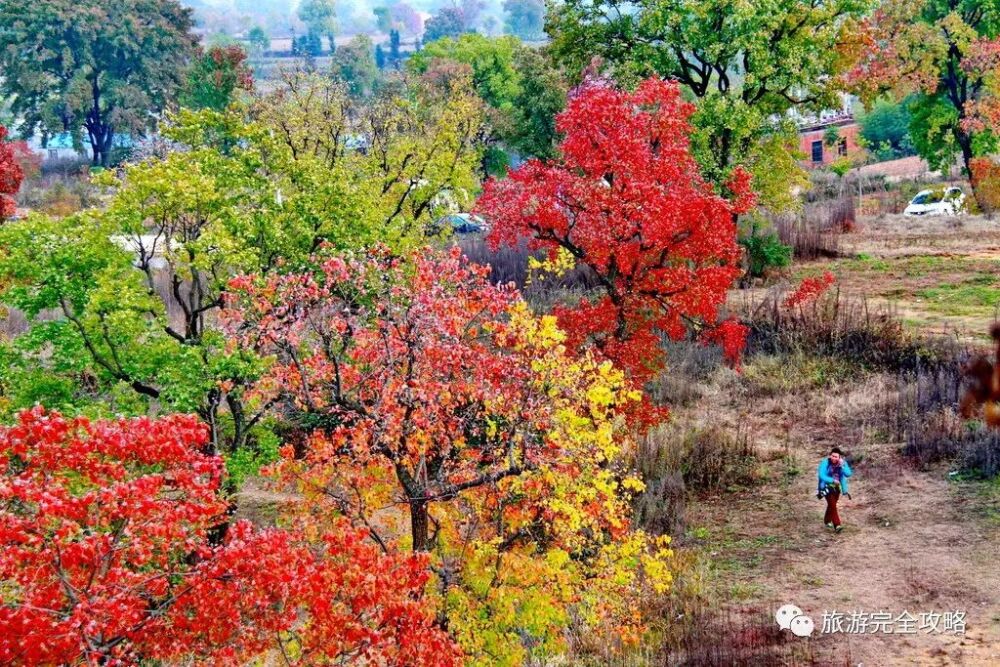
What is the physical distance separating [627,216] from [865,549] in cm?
711

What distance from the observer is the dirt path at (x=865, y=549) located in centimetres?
1296

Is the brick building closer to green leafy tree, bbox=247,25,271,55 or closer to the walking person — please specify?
the walking person

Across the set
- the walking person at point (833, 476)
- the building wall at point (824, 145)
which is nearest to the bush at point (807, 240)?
the walking person at point (833, 476)

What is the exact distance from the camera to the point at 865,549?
52.0 feet

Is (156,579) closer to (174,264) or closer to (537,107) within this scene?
(174,264)

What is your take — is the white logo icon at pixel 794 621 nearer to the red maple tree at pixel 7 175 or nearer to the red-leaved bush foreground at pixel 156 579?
the red-leaved bush foreground at pixel 156 579

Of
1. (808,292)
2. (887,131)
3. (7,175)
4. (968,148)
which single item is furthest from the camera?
(887,131)

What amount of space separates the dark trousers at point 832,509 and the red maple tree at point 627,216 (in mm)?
4212

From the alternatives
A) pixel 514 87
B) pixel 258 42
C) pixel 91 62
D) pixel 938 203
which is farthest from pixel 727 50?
pixel 258 42

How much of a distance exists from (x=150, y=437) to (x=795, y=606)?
9546 millimetres

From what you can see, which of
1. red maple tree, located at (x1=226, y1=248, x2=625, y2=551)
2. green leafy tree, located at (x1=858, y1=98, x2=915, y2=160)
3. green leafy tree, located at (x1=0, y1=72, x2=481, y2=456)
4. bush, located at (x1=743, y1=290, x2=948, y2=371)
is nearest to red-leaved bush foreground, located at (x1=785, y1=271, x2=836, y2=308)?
bush, located at (x1=743, y1=290, x2=948, y2=371)

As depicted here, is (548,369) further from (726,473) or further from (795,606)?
(726,473)

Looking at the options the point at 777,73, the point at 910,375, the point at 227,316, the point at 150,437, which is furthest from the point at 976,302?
the point at 150,437

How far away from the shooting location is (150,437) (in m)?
9.69
